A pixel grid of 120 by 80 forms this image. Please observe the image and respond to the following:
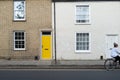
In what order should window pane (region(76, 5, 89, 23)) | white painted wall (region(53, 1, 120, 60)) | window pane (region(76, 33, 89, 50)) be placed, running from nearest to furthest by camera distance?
white painted wall (region(53, 1, 120, 60))
window pane (region(76, 5, 89, 23))
window pane (region(76, 33, 89, 50))

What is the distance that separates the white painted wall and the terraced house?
976 millimetres

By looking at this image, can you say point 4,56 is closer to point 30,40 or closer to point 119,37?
point 30,40

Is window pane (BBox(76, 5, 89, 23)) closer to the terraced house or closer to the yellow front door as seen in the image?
the terraced house

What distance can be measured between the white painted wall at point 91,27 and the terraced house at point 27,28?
0.98 m

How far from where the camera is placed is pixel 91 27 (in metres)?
32.8

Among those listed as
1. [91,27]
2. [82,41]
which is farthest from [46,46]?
[91,27]

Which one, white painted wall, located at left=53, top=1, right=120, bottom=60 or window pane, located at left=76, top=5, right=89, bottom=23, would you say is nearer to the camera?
white painted wall, located at left=53, top=1, right=120, bottom=60

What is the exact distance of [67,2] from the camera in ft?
108

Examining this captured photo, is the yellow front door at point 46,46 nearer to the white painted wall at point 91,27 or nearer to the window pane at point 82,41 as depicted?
the white painted wall at point 91,27

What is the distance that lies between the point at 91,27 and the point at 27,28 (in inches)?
222

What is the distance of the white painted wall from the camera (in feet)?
108

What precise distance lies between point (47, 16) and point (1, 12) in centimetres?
410

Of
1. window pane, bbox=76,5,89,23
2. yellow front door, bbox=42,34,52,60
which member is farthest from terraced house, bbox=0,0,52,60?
window pane, bbox=76,5,89,23

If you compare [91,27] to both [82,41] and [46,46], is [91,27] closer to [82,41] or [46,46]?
[82,41]
